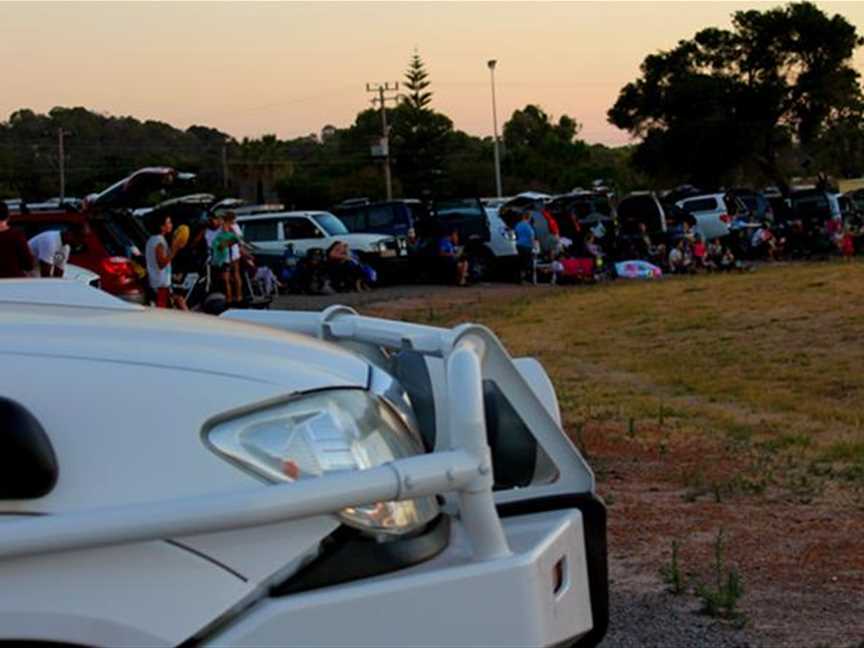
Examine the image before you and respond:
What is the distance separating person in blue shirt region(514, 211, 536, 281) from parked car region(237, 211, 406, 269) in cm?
262

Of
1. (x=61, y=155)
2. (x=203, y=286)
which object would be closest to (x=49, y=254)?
(x=203, y=286)

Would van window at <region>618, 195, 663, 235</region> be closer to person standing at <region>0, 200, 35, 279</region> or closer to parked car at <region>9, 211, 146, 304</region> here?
parked car at <region>9, 211, 146, 304</region>

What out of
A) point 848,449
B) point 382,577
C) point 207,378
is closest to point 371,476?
point 382,577

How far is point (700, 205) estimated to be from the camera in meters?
34.2

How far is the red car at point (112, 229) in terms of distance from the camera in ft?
51.6

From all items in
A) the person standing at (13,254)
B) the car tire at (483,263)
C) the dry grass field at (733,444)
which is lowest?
the dry grass field at (733,444)

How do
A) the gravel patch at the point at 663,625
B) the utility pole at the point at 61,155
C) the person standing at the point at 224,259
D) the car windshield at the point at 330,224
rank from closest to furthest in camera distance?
1. the gravel patch at the point at 663,625
2. the person standing at the point at 224,259
3. the car windshield at the point at 330,224
4. the utility pole at the point at 61,155

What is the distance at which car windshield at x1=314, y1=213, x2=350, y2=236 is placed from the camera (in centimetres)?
2709

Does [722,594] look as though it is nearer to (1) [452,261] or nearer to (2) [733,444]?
(2) [733,444]

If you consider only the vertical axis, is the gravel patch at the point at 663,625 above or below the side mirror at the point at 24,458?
below

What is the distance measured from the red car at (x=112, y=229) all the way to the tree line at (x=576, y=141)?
35529 mm

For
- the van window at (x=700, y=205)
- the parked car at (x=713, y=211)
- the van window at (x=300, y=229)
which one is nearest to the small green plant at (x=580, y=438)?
the van window at (x=300, y=229)

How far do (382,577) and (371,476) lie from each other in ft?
0.66

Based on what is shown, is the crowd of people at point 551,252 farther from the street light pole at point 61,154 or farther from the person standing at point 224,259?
the street light pole at point 61,154
